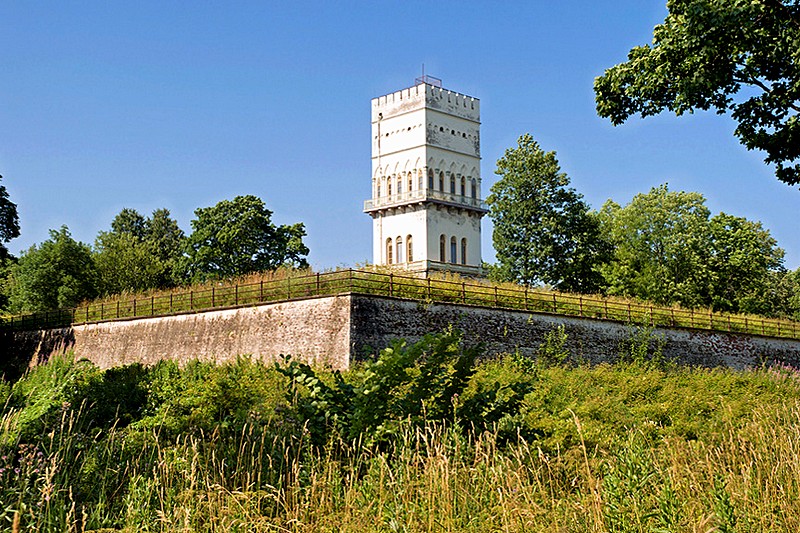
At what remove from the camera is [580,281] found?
50.8 m

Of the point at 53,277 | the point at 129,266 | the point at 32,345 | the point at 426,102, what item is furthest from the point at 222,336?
the point at 426,102

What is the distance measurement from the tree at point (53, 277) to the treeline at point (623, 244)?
79.5ft

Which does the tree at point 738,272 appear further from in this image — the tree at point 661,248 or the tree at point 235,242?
the tree at point 235,242

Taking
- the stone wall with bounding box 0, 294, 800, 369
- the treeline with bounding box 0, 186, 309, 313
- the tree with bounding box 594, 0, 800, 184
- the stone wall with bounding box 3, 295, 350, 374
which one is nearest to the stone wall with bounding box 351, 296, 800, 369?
the stone wall with bounding box 0, 294, 800, 369

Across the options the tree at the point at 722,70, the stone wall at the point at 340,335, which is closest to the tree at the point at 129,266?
the stone wall at the point at 340,335

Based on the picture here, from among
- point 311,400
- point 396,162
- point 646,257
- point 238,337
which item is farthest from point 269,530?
point 396,162

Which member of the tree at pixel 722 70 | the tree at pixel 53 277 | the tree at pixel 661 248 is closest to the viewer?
the tree at pixel 722 70

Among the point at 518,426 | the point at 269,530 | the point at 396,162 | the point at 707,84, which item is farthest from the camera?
the point at 396,162

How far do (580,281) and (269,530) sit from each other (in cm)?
4587

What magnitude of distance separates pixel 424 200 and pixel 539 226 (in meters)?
15.3

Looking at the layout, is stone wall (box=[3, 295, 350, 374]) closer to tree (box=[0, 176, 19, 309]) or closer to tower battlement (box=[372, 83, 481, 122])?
tree (box=[0, 176, 19, 309])

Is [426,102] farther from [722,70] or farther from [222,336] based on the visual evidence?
[722,70]

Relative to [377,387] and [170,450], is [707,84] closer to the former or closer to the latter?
[377,387]

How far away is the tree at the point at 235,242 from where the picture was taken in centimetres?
5847
